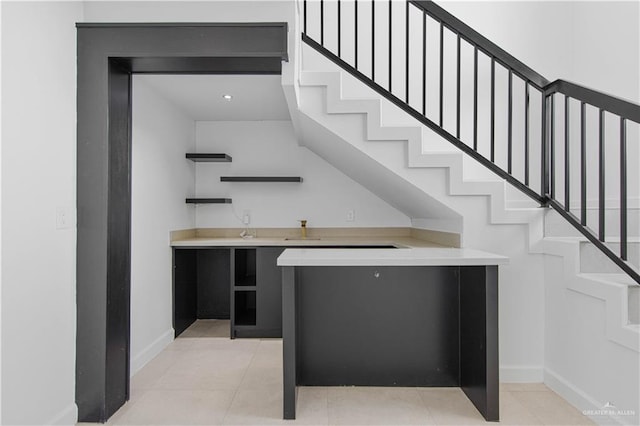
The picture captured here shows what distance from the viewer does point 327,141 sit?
3.16m

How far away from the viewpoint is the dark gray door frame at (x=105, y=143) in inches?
82.3

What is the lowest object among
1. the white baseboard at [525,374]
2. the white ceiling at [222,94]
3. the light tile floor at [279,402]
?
the light tile floor at [279,402]

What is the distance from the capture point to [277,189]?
14.6 feet

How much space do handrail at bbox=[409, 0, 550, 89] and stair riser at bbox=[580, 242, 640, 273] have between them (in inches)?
41.3

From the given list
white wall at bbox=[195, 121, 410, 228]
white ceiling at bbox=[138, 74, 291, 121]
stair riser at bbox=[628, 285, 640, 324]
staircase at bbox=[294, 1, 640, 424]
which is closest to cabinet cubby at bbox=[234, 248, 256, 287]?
white wall at bbox=[195, 121, 410, 228]

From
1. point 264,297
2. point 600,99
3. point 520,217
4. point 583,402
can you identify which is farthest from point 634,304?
point 264,297

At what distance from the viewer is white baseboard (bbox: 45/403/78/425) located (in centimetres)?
193

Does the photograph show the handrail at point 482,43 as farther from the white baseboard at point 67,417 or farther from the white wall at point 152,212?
the white baseboard at point 67,417

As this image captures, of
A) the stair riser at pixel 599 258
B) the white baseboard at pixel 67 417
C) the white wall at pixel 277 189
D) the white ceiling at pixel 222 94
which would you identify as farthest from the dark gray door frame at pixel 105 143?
the white wall at pixel 277 189

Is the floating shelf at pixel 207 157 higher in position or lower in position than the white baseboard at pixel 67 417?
higher

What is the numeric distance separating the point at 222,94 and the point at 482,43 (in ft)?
6.77

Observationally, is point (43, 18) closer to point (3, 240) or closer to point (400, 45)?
point (3, 240)

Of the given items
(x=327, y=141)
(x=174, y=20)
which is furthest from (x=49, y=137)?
(x=327, y=141)

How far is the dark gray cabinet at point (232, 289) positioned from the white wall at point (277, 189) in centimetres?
48
